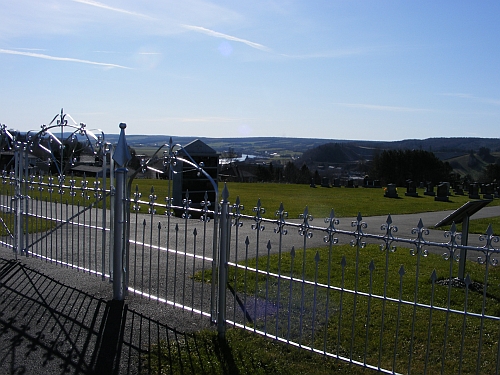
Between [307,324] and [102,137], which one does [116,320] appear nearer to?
[307,324]

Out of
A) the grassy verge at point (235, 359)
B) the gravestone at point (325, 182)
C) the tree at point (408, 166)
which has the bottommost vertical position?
the gravestone at point (325, 182)

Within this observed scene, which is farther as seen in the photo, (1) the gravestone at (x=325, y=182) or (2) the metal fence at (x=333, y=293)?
(1) the gravestone at (x=325, y=182)

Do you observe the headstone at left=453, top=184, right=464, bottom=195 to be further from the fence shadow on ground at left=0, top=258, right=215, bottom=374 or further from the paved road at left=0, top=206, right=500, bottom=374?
the fence shadow on ground at left=0, top=258, right=215, bottom=374

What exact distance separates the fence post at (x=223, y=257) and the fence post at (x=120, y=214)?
162 centimetres

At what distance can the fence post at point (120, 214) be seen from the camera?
257 inches

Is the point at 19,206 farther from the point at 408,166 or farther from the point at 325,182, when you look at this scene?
the point at 408,166

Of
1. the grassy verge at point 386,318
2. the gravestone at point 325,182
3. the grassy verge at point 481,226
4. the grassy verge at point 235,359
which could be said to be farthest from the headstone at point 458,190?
the grassy verge at point 235,359

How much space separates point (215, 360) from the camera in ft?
16.4

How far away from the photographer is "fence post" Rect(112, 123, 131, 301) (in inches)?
257

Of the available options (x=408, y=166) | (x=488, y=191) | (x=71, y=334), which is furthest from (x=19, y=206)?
(x=408, y=166)

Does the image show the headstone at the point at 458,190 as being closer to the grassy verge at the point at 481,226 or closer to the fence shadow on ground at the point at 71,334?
the grassy verge at the point at 481,226

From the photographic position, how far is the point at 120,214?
6.51 m

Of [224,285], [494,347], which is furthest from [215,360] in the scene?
[494,347]

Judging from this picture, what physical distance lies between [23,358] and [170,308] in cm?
202
